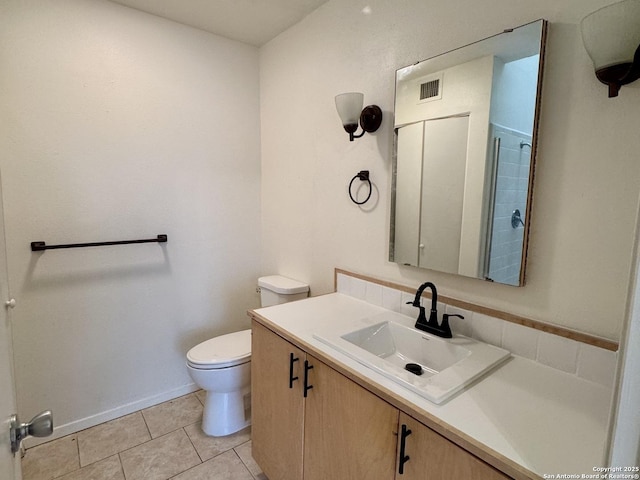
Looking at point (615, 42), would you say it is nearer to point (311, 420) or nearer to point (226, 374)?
point (311, 420)

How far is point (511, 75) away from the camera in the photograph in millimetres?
1132

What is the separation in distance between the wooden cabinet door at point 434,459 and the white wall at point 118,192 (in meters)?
1.82

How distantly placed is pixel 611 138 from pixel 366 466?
120 cm

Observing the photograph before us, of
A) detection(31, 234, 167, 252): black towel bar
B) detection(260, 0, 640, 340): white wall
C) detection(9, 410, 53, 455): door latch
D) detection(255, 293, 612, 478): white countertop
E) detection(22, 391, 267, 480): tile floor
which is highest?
detection(260, 0, 640, 340): white wall

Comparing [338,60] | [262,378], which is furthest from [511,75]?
[262,378]

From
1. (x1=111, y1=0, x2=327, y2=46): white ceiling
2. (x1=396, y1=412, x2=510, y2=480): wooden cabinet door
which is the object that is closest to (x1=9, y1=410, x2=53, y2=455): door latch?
(x1=396, y1=412, x2=510, y2=480): wooden cabinet door

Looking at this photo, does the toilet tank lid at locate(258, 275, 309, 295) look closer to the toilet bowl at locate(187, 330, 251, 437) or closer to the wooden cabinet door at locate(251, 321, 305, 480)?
the toilet bowl at locate(187, 330, 251, 437)

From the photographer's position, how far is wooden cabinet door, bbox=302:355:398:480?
95 centimetres

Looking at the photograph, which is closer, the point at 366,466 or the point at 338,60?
the point at 366,466

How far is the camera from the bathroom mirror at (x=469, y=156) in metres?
1.12

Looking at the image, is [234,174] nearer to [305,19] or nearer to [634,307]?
[305,19]

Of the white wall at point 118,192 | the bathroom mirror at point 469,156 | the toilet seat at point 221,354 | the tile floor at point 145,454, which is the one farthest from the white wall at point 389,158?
the tile floor at point 145,454

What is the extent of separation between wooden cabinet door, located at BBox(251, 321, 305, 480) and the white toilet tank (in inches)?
22.2

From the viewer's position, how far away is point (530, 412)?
854 mm
